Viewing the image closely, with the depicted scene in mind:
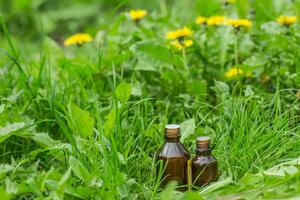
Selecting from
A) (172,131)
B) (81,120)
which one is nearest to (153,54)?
(81,120)

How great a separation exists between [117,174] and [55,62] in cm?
158

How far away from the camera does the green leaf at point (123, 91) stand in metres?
2.62

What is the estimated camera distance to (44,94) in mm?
3135

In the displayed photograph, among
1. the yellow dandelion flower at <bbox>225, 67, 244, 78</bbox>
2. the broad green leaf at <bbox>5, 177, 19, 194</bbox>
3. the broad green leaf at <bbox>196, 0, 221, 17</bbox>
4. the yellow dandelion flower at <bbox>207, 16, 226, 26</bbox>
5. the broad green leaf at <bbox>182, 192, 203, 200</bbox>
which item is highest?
the broad green leaf at <bbox>196, 0, 221, 17</bbox>

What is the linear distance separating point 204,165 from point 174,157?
11 centimetres

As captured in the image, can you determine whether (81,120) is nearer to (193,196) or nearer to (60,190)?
(60,190)

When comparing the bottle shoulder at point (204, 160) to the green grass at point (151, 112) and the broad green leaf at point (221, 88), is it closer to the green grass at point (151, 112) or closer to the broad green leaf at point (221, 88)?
the green grass at point (151, 112)

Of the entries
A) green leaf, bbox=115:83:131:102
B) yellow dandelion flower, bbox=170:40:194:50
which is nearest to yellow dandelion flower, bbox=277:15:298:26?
yellow dandelion flower, bbox=170:40:194:50

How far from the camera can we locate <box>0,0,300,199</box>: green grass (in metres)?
2.36

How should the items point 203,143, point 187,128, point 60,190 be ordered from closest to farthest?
point 60,190, point 203,143, point 187,128

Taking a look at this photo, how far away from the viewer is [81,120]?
261 centimetres

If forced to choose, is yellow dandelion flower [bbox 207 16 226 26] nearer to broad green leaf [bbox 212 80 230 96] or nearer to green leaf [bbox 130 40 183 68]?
green leaf [bbox 130 40 183 68]

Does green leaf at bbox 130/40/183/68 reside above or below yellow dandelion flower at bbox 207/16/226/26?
below

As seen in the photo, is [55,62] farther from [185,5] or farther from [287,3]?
[185,5]
